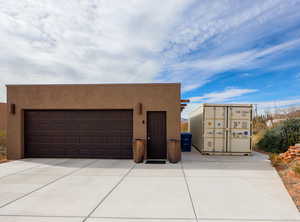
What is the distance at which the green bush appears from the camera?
901 cm

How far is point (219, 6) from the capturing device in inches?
257

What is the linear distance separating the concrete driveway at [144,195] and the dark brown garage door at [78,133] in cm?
176

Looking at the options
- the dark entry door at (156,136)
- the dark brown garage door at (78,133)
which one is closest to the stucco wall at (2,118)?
the dark brown garage door at (78,133)

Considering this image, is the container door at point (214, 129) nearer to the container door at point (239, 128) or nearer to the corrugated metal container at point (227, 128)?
the corrugated metal container at point (227, 128)

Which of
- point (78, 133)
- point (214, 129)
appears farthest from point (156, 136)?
point (78, 133)

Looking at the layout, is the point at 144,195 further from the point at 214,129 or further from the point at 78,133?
the point at 214,129

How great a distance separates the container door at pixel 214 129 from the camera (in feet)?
28.2

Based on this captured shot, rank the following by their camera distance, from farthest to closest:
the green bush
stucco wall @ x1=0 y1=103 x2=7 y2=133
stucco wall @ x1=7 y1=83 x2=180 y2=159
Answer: stucco wall @ x1=0 y1=103 x2=7 y2=133 < the green bush < stucco wall @ x1=7 y1=83 x2=180 y2=159

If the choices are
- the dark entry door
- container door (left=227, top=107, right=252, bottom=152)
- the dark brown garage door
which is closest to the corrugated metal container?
container door (left=227, top=107, right=252, bottom=152)

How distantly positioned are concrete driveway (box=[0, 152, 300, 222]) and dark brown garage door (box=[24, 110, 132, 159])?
1760 mm

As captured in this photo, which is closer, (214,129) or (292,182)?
(292,182)

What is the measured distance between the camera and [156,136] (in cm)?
770

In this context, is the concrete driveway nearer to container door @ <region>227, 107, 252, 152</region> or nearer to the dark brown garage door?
the dark brown garage door

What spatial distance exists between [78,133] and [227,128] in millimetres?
7595
